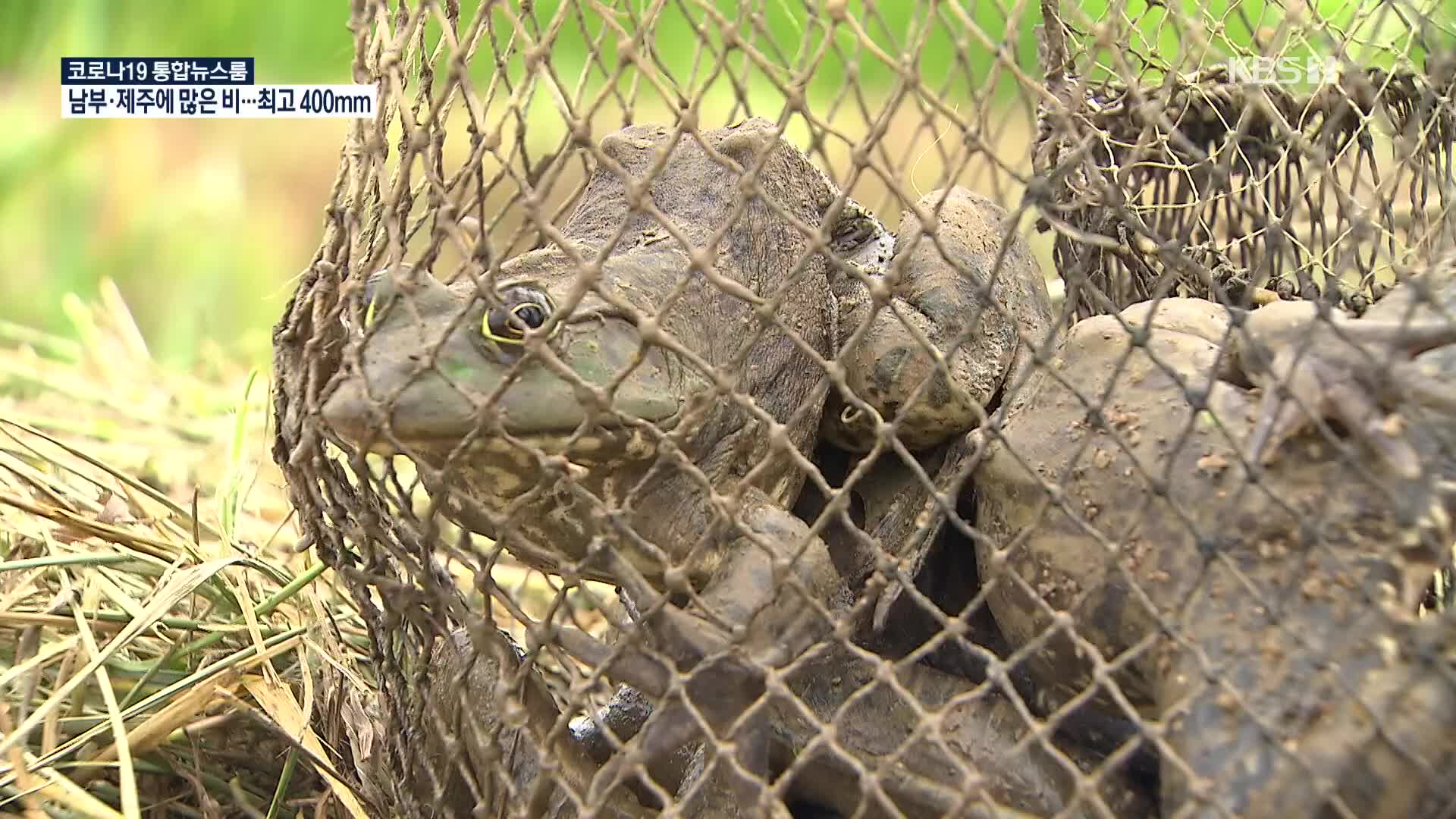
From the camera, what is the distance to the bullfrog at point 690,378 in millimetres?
769

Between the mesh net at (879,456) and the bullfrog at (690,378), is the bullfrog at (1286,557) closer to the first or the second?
the mesh net at (879,456)

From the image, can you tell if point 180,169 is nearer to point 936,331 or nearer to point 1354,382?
point 936,331

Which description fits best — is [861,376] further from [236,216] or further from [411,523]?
[236,216]

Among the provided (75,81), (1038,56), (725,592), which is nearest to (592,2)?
(725,592)

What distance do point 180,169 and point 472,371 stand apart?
2349mm

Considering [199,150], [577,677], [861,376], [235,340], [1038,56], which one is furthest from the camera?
[235,340]

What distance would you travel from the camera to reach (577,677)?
865 mm

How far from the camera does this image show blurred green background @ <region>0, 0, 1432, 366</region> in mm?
2506

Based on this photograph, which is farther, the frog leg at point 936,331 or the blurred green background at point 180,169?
the blurred green background at point 180,169

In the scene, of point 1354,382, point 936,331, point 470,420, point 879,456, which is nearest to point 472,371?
point 470,420

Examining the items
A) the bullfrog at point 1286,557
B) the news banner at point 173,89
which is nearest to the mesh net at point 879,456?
the bullfrog at point 1286,557

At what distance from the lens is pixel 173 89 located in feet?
5.94

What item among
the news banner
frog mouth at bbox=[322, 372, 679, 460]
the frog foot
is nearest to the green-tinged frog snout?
frog mouth at bbox=[322, 372, 679, 460]

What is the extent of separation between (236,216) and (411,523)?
7.37 ft
